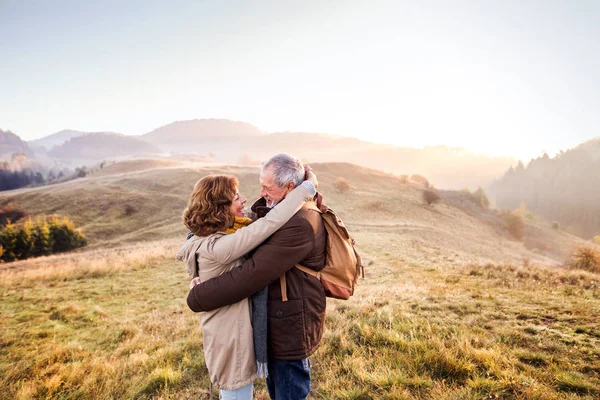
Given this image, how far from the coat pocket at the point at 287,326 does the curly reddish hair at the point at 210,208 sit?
86cm

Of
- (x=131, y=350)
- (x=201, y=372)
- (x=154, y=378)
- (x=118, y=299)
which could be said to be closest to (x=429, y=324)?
(x=201, y=372)

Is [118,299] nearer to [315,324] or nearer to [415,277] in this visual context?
[315,324]

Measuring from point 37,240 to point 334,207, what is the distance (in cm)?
3861

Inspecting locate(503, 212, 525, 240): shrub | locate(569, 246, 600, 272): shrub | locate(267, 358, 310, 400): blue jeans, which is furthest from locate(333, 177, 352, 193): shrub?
locate(267, 358, 310, 400): blue jeans

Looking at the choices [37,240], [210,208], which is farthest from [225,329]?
[37,240]

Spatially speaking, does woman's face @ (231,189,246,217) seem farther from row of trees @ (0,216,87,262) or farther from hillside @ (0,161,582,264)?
row of trees @ (0,216,87,262)

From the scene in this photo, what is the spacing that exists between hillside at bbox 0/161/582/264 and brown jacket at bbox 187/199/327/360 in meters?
30.4

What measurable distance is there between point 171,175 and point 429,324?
7351cm

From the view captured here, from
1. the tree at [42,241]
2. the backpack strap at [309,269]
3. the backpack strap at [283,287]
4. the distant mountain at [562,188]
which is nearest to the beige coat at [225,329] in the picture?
the backpack strap at [309,269]

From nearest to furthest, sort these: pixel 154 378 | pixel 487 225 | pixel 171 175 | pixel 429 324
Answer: pixel 154 378 → pixel 429 324 → pixel 487 225 → pixel 171 175

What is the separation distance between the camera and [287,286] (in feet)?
8.29

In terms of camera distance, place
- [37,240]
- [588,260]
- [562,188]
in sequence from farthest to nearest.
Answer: [562,188], [37,240], [588,260]

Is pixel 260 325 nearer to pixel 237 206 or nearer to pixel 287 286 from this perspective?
pixel 287 286

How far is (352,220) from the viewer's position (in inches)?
1506
